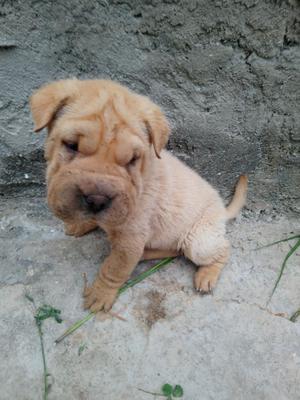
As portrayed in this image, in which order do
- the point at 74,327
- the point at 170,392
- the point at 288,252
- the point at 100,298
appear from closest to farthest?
the point at 170,392, the point at 74,327, the point at 100,298, the point at 288,252

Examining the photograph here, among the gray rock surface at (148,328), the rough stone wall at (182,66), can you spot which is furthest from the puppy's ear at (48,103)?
the gray rock surface at (148,328)

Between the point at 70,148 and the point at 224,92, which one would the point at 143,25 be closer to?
the point at 224,92

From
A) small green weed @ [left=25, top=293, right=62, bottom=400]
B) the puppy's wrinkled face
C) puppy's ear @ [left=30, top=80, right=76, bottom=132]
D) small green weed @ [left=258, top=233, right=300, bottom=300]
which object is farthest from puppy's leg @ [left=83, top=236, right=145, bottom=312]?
small green weed @ [left=258, top=233, right=300, bottom=300]

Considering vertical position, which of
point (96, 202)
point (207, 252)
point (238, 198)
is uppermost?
point (96, 202)

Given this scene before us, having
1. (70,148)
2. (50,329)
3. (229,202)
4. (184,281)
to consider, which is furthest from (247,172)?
(50,329)

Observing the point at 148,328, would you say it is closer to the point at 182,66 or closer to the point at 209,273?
the point at 209,273

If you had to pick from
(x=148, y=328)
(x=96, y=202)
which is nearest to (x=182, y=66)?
(x=96, y=202)
